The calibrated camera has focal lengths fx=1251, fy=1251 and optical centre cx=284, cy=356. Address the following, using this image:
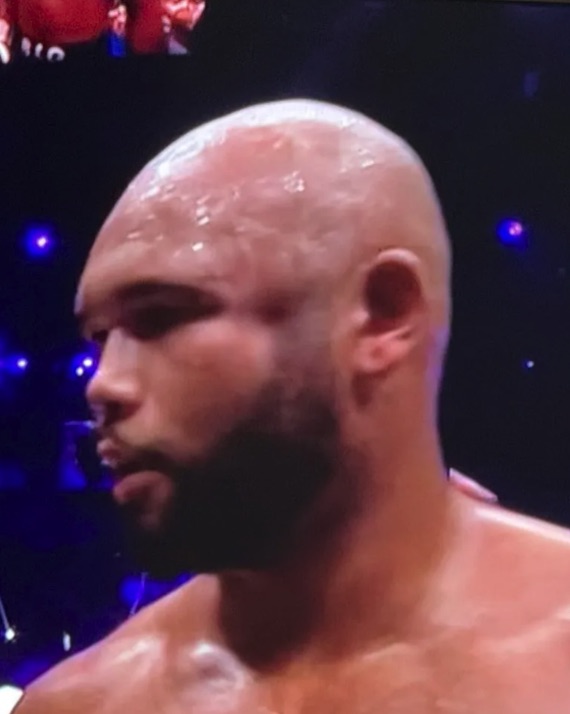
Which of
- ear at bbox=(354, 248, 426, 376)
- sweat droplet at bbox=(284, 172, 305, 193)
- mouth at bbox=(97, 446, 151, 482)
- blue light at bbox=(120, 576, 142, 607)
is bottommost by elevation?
blue light at bbox=(120, 576, 142, 607)

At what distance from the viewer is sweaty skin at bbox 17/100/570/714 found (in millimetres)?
1057

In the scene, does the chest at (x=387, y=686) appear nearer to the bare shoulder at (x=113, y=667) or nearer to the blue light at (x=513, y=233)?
the bare shoulder at (x=113, y=667)

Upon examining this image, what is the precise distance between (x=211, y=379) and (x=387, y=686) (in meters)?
0.30

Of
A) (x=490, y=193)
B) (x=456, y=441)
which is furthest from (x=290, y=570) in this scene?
(x=490, y=193)

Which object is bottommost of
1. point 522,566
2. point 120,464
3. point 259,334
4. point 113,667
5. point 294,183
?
point 113,667

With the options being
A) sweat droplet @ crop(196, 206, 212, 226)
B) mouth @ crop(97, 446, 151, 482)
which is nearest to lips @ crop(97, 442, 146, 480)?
mouth @ crop(97, 446, 151, 482)

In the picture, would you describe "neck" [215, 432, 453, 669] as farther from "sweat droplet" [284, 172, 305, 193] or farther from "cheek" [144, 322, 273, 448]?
"sweat droplet" [284, 172, 305, 193]

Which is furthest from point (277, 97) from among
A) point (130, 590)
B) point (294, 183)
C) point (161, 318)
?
point (130, 590)

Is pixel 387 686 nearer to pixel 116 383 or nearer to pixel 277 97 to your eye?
pixel 116 383

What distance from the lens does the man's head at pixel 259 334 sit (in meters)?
1.06

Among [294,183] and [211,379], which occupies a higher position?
[294,183]

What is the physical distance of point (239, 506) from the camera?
1.10 meters

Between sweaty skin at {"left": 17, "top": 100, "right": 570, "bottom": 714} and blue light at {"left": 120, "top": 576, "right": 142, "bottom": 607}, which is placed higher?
sweaty skin at {"left": 17, "top": 100, "right": 570, "bottom": 714}

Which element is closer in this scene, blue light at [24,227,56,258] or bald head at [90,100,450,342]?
bald head at [90,100,450,342]
